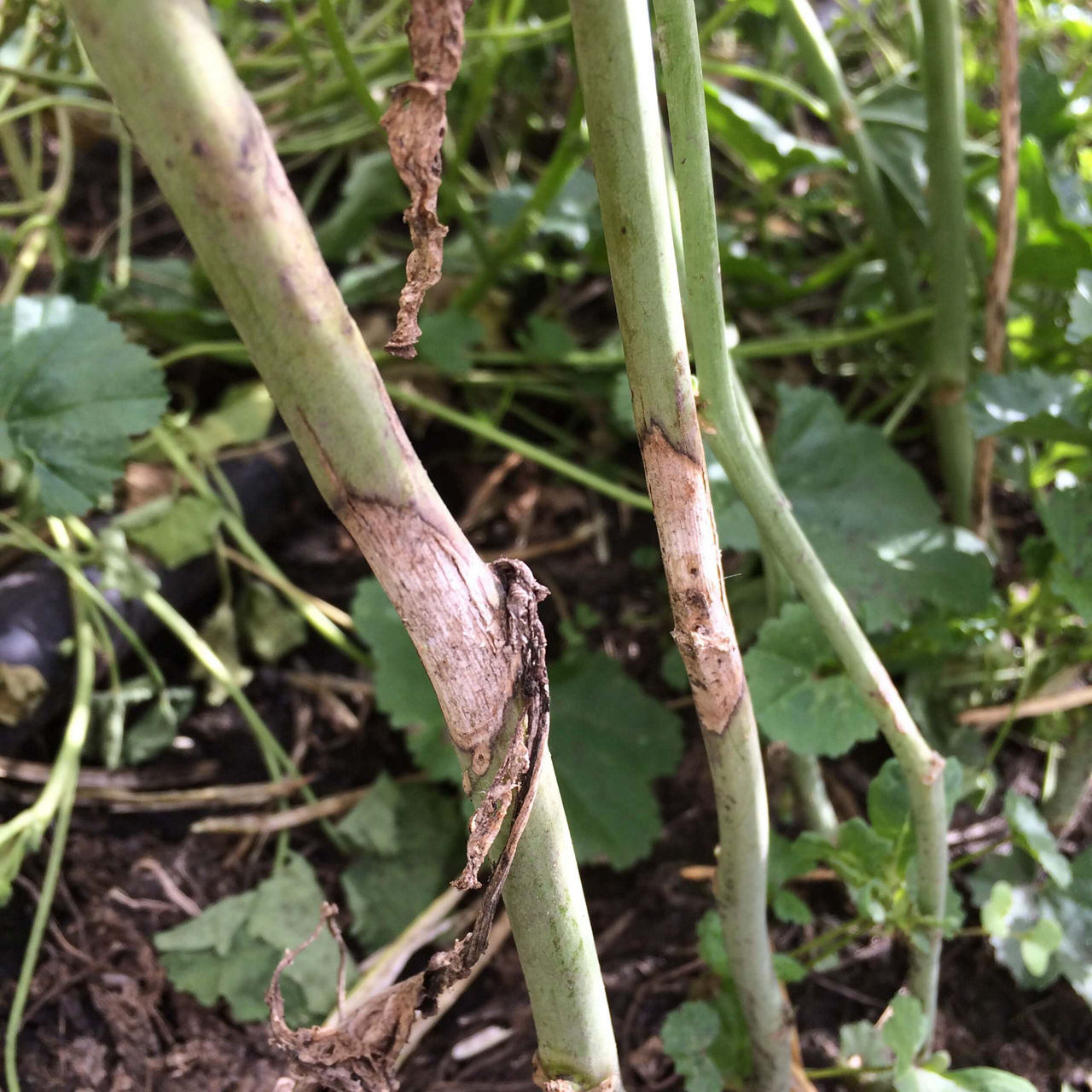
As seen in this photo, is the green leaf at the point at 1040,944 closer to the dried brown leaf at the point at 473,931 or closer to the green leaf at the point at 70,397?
the dried brown leaf at the point at 473,931

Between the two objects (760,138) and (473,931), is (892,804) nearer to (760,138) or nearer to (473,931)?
(473,931)

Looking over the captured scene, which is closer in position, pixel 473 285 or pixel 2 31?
pixel 2 31

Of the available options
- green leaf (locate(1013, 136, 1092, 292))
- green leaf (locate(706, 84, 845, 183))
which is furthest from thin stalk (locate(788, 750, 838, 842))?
green leaf (locate(706, 84, 845, 183))

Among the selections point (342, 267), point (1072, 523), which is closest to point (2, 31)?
point (342, 267)

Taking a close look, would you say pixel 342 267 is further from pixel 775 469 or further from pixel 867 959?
pixel 867 959

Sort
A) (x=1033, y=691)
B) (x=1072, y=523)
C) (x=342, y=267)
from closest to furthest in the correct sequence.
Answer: (x=1072, y=523) < (x=1033, y=691) < (x=342, y=267)

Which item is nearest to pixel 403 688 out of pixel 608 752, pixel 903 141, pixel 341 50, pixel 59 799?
pixel 608 752
